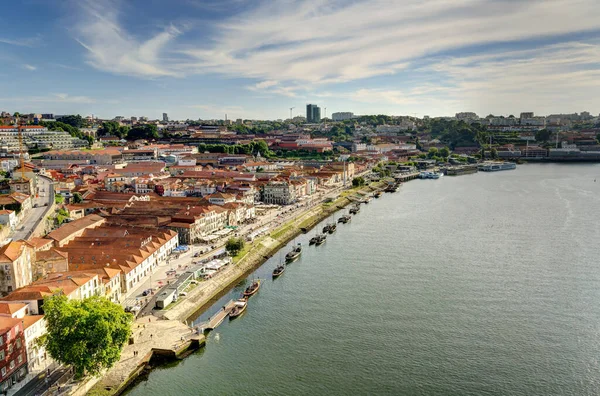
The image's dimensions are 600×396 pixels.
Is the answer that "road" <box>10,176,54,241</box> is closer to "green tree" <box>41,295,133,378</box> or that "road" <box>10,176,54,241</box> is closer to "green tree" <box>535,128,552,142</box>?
"green tree" <box>41,295,133,378</box>

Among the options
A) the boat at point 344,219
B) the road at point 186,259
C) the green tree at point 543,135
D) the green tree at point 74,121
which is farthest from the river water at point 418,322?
the green tree at point 543,135

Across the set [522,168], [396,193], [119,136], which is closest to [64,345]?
[396,193]

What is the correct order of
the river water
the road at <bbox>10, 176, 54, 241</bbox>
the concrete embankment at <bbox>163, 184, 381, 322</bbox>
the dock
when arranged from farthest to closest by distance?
1. the road at <bbox>10, 176, 54, 241</bbox>
2. the concrete embankment at <bbox>163, 184, 381, 322</bbox>
3. the dock
4. the river water

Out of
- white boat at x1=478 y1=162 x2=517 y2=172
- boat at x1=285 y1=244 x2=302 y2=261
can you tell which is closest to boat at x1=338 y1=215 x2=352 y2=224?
boat at x1=285 y1=244 x2=302 y2=261

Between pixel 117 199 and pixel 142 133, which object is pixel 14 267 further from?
pixel 142 133

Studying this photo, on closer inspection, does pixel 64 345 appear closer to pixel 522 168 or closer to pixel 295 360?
pixel 295 360
